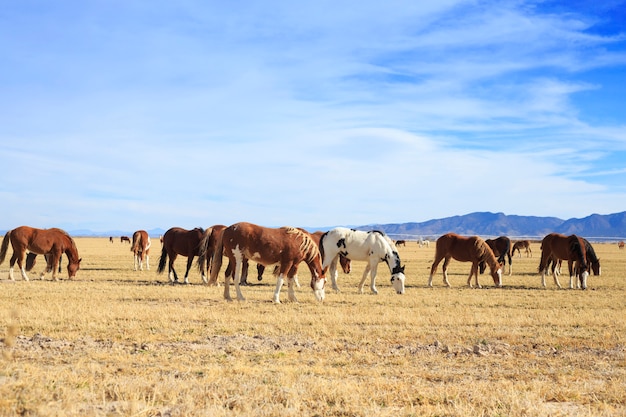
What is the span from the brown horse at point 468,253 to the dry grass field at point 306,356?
641cm

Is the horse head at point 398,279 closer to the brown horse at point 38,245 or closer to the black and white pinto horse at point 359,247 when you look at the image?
the black and white pinto horse at point 359,247

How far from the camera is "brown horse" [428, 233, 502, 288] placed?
24375mm

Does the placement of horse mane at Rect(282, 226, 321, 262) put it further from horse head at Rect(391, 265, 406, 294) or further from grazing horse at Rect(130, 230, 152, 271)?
grazing horse at Rect(130, 230, 152, 271)

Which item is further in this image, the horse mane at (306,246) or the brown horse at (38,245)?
the brown horse at (38,245)

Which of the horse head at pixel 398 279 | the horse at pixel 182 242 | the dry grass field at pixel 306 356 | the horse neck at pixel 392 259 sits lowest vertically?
the dry grass field at pixel 306 356

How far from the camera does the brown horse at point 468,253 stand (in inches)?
960

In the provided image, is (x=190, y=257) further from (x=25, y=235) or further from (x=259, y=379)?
(x=259, y=379)

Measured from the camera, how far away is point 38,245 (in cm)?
2253

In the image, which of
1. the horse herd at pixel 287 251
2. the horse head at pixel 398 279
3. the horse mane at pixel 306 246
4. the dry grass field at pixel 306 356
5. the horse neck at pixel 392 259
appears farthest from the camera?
the horse neck at pixel 392 259

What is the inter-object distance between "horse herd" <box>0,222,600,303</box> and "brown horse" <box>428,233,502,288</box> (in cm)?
4

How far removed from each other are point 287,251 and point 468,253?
36.3 ft

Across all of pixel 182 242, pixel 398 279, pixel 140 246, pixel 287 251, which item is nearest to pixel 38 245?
pixel 182 242

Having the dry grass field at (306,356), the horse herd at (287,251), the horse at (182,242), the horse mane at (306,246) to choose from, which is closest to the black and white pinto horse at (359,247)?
the horse herd at (287,251)

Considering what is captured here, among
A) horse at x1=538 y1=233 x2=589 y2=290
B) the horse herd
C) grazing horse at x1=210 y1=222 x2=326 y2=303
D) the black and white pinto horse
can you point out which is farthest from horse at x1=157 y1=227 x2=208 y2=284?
horse at x1=538 y1=233 x2=589 y2=290
